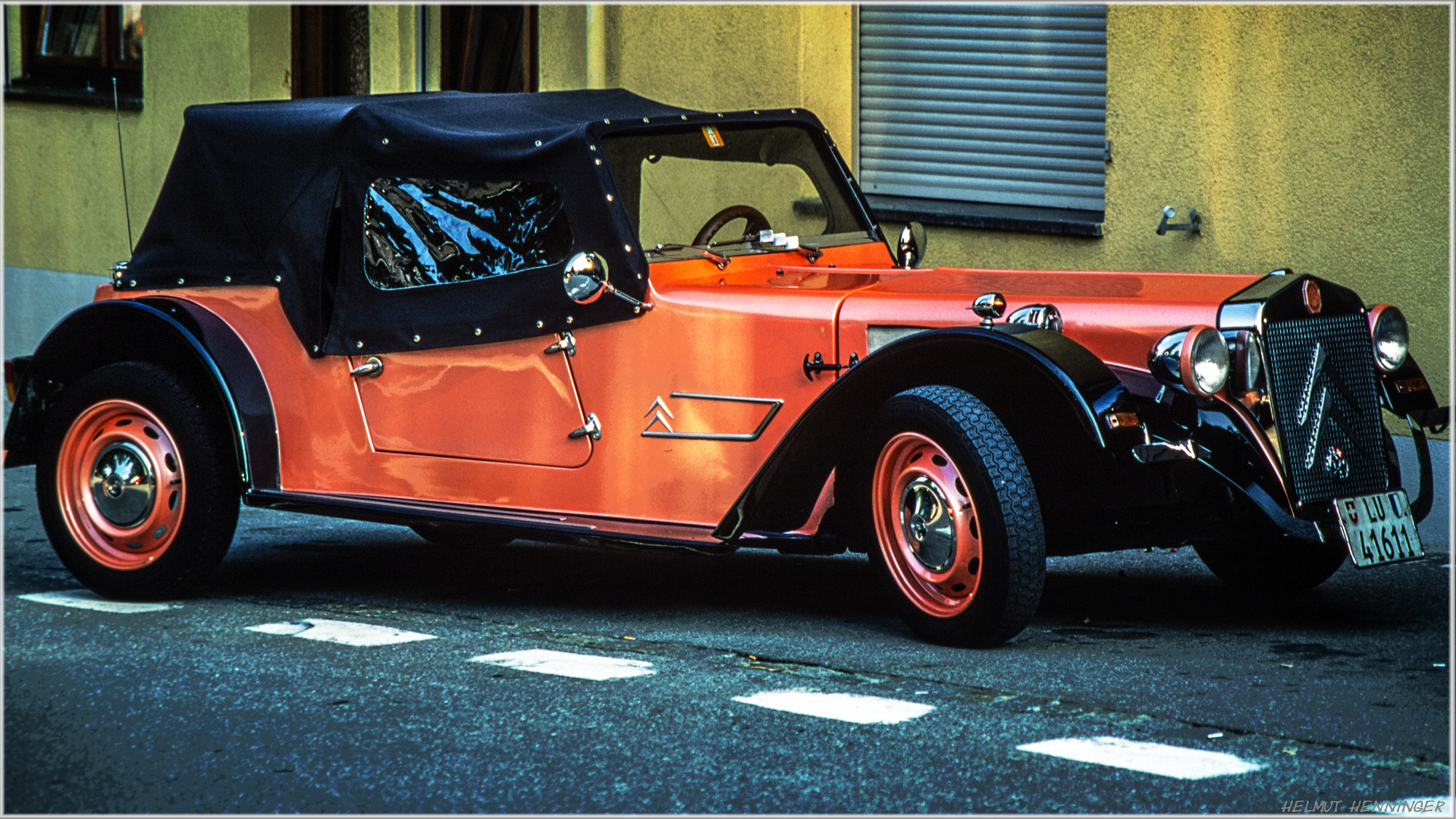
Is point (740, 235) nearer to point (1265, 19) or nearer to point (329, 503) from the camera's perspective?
point (329, 503)

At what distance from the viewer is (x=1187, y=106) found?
8711 mm

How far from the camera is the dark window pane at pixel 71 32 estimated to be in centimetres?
1453

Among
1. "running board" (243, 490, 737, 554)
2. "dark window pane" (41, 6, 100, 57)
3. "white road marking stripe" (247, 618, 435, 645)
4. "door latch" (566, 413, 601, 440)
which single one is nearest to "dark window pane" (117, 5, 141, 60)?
"dark window pane" (41, 6, 100, 57)

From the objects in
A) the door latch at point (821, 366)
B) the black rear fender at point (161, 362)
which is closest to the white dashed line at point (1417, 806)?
the door latch at point (821, 366)

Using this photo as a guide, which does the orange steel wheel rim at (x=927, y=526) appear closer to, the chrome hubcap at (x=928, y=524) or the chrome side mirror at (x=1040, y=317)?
the chrome hubcap at (x=928, y=524)

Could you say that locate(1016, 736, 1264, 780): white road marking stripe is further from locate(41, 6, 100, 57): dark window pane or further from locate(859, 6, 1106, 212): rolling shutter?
locate(41, 6, 100, 57): dark window pane

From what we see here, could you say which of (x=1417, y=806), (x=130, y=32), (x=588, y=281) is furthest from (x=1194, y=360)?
(x=130, y=32)

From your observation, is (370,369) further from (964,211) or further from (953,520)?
(964,211)

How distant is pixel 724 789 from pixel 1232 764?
1144 millimetres

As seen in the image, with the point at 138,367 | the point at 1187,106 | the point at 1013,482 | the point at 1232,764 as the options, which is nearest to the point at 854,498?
the point at 1013,482

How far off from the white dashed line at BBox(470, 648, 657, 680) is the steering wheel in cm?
162

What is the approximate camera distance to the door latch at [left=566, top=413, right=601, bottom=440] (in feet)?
19.3

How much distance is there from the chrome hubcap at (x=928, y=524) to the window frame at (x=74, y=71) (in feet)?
33.9

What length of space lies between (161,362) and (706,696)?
107 inches
